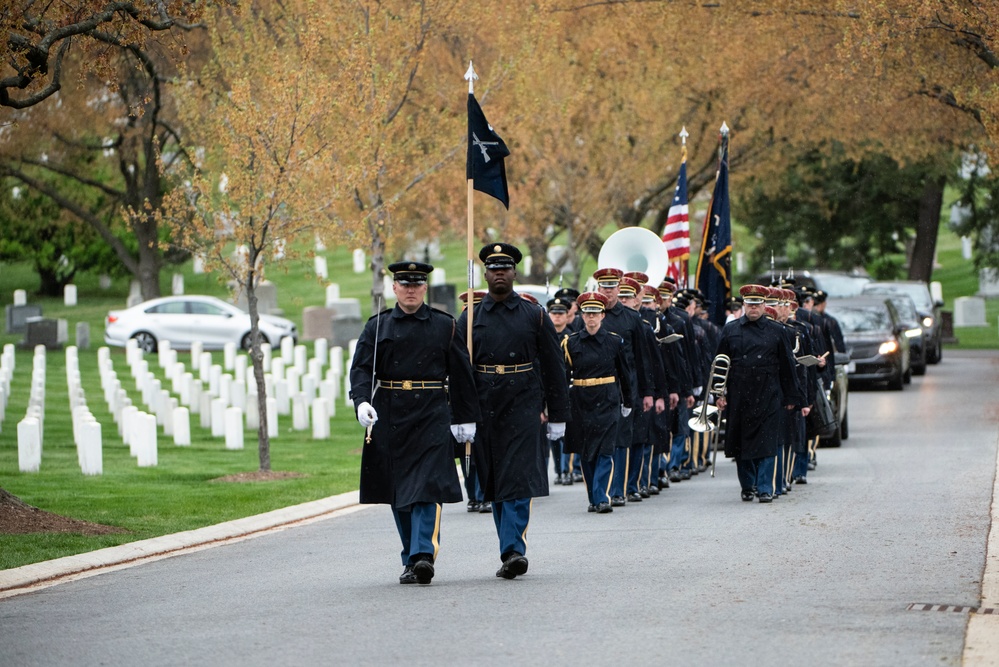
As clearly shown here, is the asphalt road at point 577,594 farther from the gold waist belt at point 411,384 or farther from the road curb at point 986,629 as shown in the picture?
the gold waist belt at point 411,384

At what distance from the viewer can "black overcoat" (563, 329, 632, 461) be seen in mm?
13859

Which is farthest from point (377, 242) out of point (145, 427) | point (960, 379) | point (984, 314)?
point (984, 314)

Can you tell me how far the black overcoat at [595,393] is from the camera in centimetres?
1386

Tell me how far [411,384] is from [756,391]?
5.47 m

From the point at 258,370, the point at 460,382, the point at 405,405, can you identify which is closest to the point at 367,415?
the point at 405,405

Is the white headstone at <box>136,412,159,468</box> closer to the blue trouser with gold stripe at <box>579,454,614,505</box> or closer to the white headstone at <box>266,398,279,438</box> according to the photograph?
the white headstone at <box>266,398,279,438</box>

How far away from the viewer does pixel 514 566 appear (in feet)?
32.1

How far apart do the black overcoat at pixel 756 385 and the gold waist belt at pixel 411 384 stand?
202 inches

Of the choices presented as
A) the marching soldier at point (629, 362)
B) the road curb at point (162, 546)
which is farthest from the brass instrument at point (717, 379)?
the road curb at point (162, 546)

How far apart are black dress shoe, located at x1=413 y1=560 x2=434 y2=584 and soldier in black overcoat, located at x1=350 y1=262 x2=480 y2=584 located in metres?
0.09

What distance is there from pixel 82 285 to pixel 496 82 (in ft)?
115

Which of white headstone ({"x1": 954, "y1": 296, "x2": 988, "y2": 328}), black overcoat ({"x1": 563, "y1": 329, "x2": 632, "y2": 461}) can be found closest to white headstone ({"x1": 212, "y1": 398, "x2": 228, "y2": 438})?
black overcoat ({"x1": 563, "y1": 329, "x2": 632, "y2": 461})

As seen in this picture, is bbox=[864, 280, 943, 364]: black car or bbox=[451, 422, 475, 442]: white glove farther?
bbox=[864, 280, 943, 364]: black car

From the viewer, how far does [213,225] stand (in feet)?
Answer: 61.7
